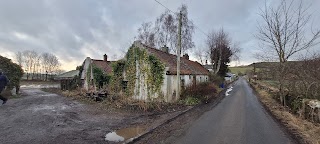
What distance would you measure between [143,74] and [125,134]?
9.95 m

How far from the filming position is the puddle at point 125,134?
8508 millimetres

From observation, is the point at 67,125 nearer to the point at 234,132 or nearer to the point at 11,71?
the point at 234,132

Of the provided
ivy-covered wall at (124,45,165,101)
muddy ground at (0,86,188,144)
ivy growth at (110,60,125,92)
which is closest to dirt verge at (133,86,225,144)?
muddy ground at (0,86,188,144)

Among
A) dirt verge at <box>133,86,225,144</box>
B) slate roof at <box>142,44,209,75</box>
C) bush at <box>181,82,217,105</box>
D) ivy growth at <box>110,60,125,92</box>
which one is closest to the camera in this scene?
dirt verge at <box>133,86,225,144</box>

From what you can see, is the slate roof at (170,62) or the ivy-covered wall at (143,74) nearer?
the ivy-covered wall at (143,74)

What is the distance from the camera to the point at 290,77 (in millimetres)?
15266

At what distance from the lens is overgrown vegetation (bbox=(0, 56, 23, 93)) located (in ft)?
79.0

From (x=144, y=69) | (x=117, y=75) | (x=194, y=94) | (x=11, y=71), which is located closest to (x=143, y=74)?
(x=144, y=69)

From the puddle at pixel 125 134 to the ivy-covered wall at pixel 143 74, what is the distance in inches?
315

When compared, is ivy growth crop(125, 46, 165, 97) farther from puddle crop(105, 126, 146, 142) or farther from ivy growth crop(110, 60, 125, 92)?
puddle crop(105, 126, 146, 142)

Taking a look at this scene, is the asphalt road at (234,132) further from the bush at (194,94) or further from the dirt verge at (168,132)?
the bush at (194,94)

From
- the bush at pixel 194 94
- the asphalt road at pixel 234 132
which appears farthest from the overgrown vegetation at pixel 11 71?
the asphalt road at pixel 234 132

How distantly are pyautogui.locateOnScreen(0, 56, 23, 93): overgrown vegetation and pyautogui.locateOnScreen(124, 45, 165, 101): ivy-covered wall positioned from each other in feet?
44.9

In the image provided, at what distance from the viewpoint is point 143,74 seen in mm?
18984
